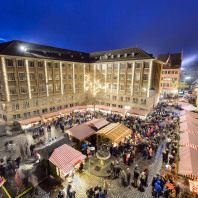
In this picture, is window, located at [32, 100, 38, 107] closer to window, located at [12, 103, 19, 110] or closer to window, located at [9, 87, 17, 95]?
window, located at [12, 103, 19, 110]

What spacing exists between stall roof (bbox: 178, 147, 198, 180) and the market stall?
9.00 m

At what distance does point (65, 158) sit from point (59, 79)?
27443 mm

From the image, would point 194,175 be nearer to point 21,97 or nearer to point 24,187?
point 24,187

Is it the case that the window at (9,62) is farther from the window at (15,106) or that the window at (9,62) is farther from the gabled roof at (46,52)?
the window at (15,106)

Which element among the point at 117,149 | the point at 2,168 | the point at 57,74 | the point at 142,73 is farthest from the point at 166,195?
the point at 57,74

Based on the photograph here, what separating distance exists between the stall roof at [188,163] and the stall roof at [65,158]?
9076 millimetres

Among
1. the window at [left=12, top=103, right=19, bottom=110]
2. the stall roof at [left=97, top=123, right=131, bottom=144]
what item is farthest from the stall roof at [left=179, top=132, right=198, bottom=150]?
the window at [left=12, top=103, right=19, bottom=110]

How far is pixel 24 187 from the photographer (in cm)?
1121

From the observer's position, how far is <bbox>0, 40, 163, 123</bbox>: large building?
88.4 ft

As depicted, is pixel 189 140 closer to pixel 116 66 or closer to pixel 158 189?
pixel 158 189

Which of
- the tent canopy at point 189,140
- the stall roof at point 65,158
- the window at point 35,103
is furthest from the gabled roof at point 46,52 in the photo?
the stall roof at point 65,158

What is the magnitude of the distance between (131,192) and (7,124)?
28.9 meters

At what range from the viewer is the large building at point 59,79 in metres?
27.0

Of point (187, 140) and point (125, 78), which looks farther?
point (125, 78)
